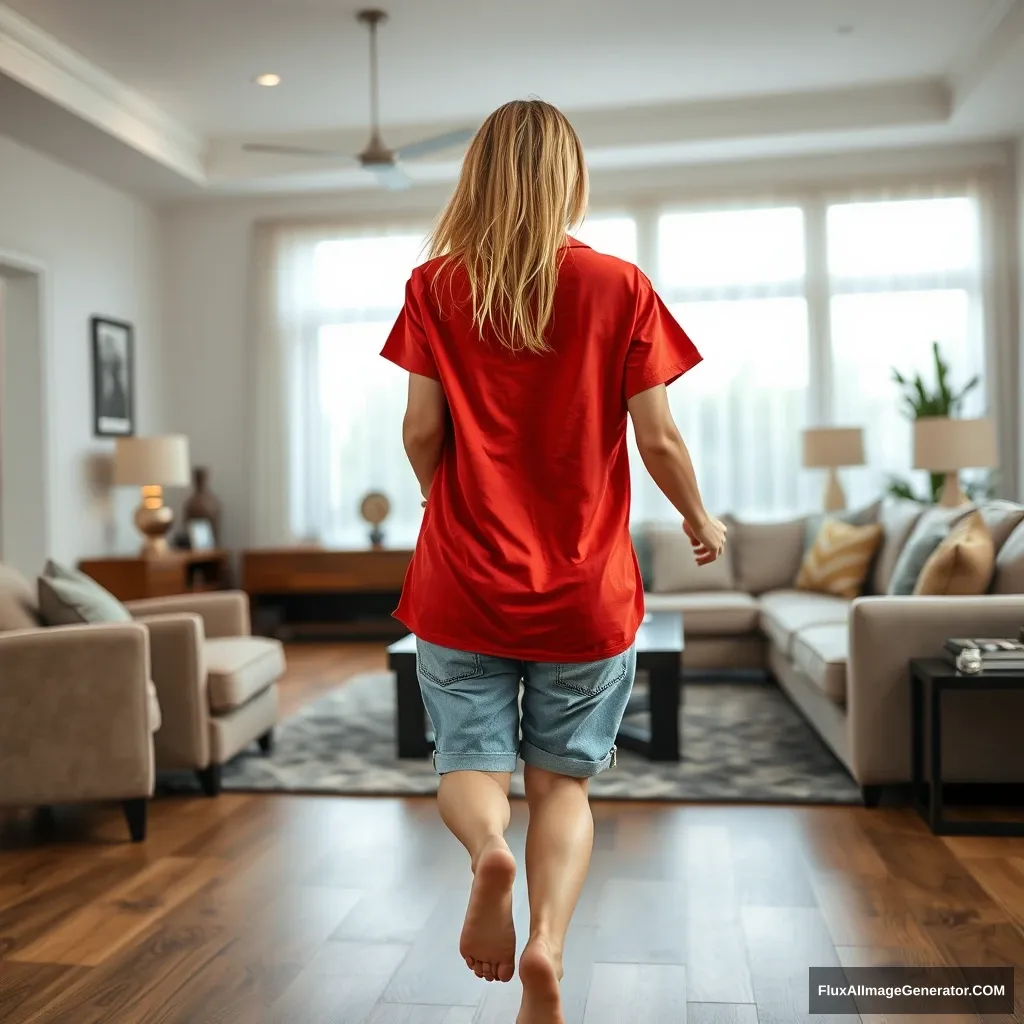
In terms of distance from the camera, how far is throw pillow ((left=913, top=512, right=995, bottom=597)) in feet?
11.3

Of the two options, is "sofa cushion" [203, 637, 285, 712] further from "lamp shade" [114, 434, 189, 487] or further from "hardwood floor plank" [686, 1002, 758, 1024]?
"lamp shade" [114, 434, 189, 487]

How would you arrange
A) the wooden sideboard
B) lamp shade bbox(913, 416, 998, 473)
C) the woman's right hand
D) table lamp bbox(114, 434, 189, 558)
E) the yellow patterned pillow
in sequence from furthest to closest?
the wooden sideboard
table lamp bbox(114, 434, 189, 558)
the yellow patterned pillow
lamp shade bbox(913, 416, 998, 473)
the woman's right hand

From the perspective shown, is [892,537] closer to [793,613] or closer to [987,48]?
[793,613]

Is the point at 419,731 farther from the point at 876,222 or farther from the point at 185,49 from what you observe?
the point at 876,222

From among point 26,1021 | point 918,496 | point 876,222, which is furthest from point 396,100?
point 26,1021

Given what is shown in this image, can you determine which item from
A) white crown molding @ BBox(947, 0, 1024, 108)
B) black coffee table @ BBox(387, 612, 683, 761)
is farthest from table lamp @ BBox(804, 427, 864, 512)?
black coffee table @ BBox(387, 612, 683, 761)

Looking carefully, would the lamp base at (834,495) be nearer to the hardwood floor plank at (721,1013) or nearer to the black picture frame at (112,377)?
the black picture frame at (112,377)

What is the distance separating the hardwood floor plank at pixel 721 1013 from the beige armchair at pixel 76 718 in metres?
1.71

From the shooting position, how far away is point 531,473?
1.65m

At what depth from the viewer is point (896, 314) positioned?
6902mm

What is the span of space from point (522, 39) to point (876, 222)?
105 inches

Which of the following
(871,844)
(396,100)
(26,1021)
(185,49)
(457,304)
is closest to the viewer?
(457,304)

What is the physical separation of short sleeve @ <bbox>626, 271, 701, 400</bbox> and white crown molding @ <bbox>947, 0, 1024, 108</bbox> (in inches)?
167

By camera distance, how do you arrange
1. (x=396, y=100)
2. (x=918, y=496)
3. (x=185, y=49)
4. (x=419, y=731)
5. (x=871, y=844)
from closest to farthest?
(x=871, y=844), (x=419, y=731), (x=185, y=49), (x=396, y=100), (x=918, y=496)
